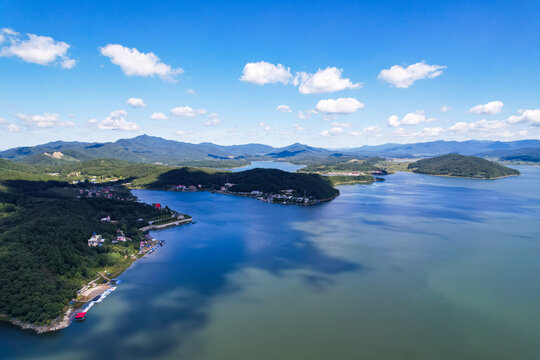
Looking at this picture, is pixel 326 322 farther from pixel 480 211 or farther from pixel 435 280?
pixel 480 211

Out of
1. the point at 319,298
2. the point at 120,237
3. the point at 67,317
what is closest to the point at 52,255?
the point at 67,317

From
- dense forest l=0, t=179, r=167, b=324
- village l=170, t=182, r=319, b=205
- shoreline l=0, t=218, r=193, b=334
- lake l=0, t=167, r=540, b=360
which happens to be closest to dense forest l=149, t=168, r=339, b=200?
village l=170, t=182, r=319, b=205

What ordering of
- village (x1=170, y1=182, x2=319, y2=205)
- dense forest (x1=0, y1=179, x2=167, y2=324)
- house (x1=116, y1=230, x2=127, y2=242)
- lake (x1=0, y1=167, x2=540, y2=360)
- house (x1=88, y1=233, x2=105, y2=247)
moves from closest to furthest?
lake (x1=0, y1=167, x2=540, y2=360)
dense forest (x1=0, y1=179, x2=167, y2=324)
house (x1=88, y1=233, x2=105, y2=247)
house (x1=116, y1=230, x2=127, y2=242)
village (x1=170, y1=182, x2=319, y2=205)

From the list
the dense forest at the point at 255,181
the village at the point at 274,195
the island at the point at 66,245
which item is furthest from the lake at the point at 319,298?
the dense forest at the point at 255,181

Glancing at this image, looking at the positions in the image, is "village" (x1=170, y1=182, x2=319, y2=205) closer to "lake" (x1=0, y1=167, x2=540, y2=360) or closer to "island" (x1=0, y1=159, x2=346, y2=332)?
"island" (x1=0, y1=159, x2=346, y2=332)

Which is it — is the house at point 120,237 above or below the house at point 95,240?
below

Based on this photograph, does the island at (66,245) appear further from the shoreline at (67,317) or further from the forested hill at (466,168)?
the forested hill at (466,168)

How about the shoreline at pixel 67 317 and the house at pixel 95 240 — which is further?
the house at pixel 95 240
